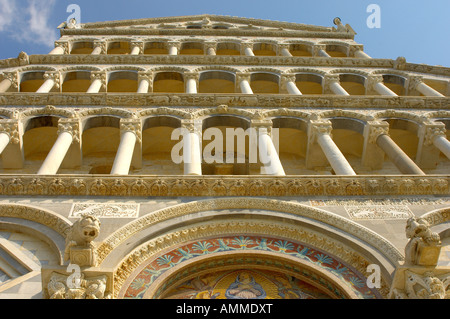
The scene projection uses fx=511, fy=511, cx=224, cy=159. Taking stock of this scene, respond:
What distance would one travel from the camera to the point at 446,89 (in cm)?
2300

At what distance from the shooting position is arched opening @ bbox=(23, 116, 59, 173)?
17094mm

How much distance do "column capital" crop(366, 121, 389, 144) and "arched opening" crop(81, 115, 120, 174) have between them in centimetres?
842

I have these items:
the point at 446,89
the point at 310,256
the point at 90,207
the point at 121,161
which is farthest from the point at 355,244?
the point at 446,89

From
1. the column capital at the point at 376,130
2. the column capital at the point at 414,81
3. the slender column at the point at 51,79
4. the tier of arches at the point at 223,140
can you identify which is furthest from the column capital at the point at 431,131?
the slender column at the point at 51,79

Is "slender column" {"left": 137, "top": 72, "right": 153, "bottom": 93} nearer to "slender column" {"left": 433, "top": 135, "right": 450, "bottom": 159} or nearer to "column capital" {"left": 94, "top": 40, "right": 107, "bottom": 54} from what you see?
"column capital" {"left": 94, "top": 40, "right": 107, "bottom": 54}

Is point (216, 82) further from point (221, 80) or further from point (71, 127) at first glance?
point (71, 127)

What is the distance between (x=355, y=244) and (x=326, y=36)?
2456cm

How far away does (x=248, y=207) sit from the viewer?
463 inches

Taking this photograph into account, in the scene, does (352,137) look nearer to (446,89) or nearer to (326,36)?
(446,89)

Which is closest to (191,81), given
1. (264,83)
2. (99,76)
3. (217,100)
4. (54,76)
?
(264,83)

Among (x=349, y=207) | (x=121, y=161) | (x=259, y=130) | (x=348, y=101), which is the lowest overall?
(x=349, y=207)

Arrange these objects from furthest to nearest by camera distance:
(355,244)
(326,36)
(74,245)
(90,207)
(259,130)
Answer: (326,36), (259,130), (90,207), (355,244), (74,245)

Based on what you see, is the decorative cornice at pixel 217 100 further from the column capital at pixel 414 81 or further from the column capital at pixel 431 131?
the column capital at pixel 414 81

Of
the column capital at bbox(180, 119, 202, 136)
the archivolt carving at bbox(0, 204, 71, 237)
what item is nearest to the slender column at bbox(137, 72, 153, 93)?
the column capital at bbox(180, 119, 202, 136)
